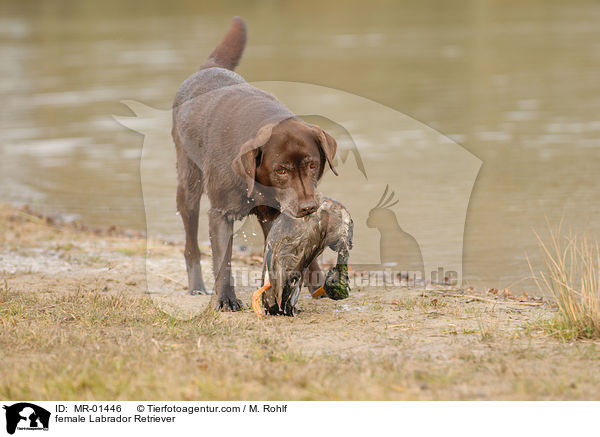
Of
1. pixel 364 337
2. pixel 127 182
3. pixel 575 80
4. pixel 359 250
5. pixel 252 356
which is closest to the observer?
pixel 252 356

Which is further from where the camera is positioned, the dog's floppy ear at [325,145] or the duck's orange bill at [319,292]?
the duck's orange bill at [319,292]

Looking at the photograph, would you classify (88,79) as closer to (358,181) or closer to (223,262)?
(358,181)

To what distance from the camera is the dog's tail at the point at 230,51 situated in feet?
23.9

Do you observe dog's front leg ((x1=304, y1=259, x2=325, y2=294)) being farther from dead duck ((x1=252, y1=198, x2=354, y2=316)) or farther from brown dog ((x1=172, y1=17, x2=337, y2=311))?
dead duck ((x1=252, y1=198, x2=354, y2=316))

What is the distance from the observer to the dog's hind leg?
679cm

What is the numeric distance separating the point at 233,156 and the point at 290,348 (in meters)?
1.71

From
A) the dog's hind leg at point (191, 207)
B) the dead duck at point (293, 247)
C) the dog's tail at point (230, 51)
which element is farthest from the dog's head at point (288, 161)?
the dog's tail at point (230, 51)

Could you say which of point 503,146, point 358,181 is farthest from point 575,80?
point 358,181

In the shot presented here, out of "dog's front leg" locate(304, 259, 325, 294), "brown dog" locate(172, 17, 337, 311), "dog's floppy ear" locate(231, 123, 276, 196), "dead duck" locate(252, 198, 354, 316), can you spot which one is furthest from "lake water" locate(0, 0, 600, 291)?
"dog's floppy ear" locate(231, 123, 276, 196)

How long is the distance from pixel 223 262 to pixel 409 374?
91.8 inches

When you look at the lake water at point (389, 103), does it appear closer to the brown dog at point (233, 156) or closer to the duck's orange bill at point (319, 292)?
the duck's orange bill at point (319, 292)

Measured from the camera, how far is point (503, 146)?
1205 centimetres

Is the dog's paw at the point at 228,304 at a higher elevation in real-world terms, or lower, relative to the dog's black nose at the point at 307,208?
lower

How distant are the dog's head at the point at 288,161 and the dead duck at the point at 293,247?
6.4 inches
